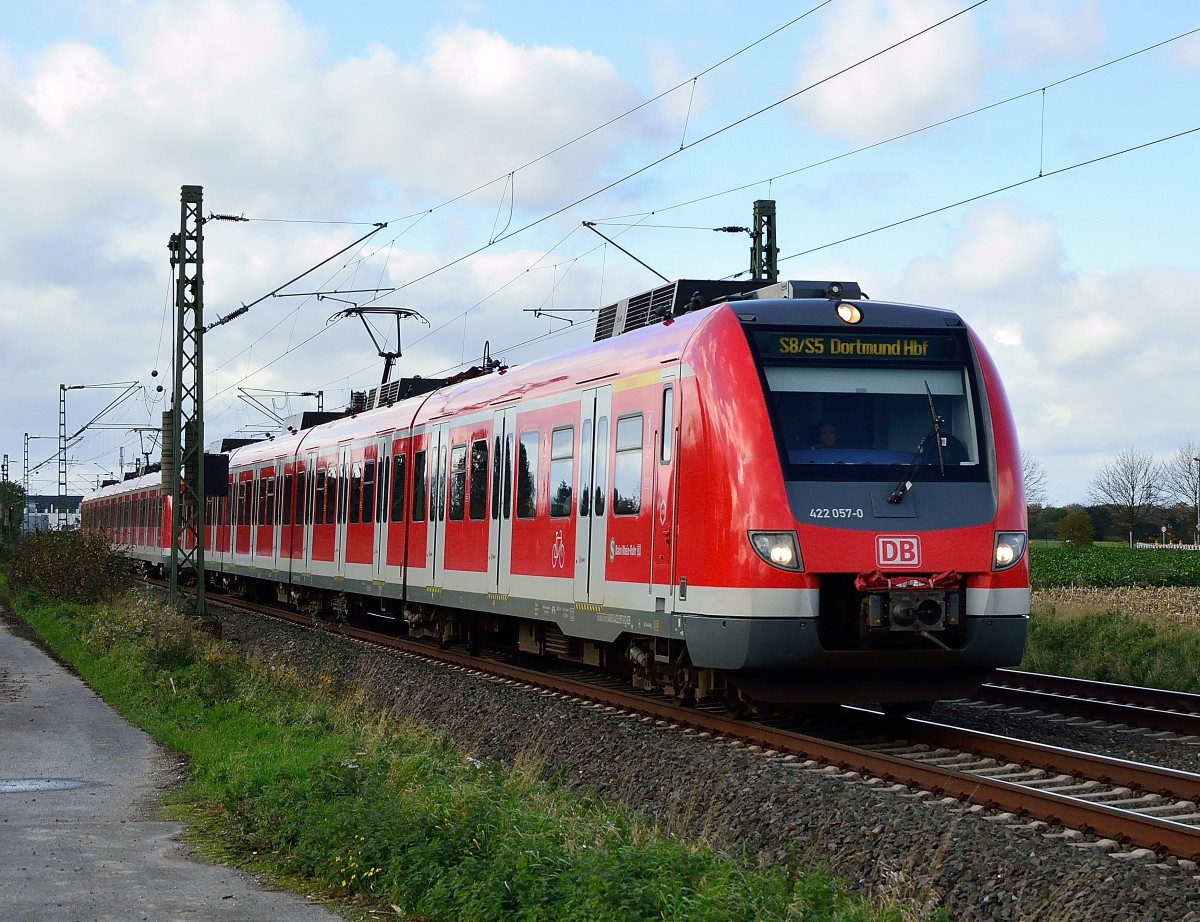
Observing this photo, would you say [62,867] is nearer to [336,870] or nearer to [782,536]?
[336,870]

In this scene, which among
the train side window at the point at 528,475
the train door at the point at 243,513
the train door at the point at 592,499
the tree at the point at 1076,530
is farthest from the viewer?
the tree at the point at 1076,530

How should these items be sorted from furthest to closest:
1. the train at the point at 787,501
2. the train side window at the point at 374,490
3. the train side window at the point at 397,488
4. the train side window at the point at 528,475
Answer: the train side window at the point at 374,490 → the train side window at the point at 397,488 → the train side window at the point at 528,475 → the train at the point at 787,501

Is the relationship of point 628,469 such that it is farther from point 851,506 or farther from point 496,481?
point 496,481

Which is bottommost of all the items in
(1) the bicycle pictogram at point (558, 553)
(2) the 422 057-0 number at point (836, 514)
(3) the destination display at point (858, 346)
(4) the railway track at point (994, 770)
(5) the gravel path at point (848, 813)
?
(5) the gravel path at point (848, 813)

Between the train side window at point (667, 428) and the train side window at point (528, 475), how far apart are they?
3379mm

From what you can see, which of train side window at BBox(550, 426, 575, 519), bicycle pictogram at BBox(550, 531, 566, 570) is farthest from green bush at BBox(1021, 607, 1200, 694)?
train side window at BBox(550, 426, 575, 519)

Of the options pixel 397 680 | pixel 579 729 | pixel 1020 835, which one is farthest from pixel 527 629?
pixel 1020 835

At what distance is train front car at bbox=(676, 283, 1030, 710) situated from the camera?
1116 cm

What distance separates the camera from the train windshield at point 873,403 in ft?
37.9

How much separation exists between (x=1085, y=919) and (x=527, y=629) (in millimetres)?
11009

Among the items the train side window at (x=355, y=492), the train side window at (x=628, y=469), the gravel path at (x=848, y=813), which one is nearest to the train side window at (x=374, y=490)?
the train side window at (x=355, y=492)

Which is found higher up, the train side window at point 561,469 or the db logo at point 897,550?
the train side window at point 561,469

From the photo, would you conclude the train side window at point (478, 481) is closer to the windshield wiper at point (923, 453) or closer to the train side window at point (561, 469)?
the train side window at point (561, 469)

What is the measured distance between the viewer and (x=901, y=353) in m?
12.1
